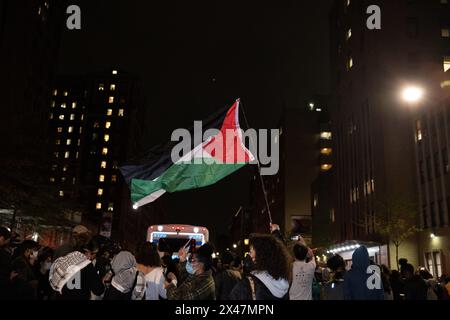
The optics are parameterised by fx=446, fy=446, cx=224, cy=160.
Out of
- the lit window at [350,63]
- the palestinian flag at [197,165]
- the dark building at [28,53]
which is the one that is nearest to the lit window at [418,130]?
the lit window at [350,63]

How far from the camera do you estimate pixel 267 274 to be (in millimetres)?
5043

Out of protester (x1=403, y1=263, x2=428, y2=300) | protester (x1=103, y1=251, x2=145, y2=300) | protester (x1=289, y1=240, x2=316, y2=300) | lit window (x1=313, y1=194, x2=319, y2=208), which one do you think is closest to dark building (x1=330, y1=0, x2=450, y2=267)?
lit window (x1=313, y1=194, x2=319, y2=208)

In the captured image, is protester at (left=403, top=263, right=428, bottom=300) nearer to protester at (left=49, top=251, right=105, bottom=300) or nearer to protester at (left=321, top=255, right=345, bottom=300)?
protester at (left=321, top=255, right=345, bottom=300)

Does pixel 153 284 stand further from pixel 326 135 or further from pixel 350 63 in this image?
pixel 326 135

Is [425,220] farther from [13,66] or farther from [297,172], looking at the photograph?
[297,172]

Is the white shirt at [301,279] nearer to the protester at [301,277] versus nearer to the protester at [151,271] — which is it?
the protester at [301,277]

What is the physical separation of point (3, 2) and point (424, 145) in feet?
149

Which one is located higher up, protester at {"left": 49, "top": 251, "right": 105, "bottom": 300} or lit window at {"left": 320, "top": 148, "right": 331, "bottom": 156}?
lit window at {"left": 320, "top": 148, "right": 331, "bottom": 156}

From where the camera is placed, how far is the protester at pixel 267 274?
16.1ft

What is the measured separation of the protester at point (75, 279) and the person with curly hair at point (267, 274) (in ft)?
8.01

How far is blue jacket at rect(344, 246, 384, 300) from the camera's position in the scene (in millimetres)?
6320

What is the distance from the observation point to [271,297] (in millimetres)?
4938

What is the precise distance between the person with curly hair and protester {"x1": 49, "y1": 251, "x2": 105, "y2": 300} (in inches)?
96.1

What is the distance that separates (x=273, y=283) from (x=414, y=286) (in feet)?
18.4
